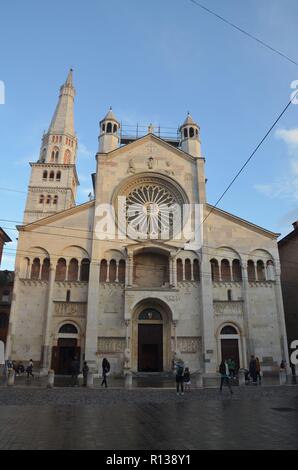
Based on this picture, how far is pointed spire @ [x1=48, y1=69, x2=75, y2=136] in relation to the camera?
5469 cm

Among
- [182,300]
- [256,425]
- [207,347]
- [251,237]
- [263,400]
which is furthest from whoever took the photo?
[251,237]

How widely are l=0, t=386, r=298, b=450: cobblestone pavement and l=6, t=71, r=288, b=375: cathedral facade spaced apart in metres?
12.3

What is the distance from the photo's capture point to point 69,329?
2734cm

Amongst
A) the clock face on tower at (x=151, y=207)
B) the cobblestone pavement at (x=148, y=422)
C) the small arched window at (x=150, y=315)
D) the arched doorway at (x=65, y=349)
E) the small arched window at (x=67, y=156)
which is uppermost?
the small arched window at (x=67, y=156)

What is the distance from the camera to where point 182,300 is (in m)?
28.4

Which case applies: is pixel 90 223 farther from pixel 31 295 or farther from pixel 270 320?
pixel 270 320

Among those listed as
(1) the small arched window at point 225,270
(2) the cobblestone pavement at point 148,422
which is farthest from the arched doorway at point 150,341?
(2) the cobblestone pavement at point 148,422

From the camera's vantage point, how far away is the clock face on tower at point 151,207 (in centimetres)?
3056

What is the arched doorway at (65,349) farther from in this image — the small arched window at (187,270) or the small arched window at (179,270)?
the small arched window at (187,270)

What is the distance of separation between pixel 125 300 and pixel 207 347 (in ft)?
23.3

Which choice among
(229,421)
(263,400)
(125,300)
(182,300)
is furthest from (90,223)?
(229,421)

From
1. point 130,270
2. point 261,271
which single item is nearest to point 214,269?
point 261,271

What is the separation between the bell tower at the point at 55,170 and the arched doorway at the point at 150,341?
27.3 metres

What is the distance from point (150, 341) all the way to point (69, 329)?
6412 millimetres
